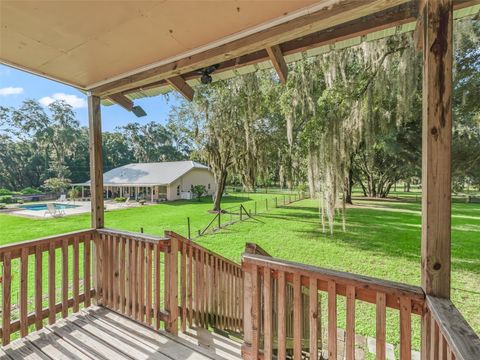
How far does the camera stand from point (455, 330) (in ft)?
3.09

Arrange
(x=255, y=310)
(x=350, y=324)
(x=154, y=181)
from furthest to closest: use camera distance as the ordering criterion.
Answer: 1. (x=154, y=181)
2. (x=255, y=310)
3. (x=350, y=324)

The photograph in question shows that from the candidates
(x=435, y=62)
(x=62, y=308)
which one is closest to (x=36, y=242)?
(x=62, y=308)

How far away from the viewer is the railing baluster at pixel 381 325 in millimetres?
1354

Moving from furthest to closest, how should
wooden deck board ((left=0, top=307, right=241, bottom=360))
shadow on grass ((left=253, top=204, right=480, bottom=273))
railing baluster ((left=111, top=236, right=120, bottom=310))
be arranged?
shadow on grass ((left=253, top=204, right=480, bottom=273)) < railing baluster ((left=111, top=236, right=120, bottom=310)) < wooden deck board ((left=0, top=307, right=241, bottom=360))

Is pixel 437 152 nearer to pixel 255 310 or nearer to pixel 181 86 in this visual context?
pixel 255 310

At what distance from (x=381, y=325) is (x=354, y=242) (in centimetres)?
649

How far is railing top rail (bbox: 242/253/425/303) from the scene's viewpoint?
4.36 ft

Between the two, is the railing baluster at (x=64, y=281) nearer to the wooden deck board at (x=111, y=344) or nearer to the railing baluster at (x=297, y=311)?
the wooden deck board at (x=111, y=344)

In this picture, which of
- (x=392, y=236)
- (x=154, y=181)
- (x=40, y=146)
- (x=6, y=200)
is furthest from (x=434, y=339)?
(x=40, y=146)

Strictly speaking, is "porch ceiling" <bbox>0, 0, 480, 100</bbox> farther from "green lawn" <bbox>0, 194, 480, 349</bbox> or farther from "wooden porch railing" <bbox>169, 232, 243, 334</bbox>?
"green lawn" <bbox>0, 194, 480, 349</bbox>

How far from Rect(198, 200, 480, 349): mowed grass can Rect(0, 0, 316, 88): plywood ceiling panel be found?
3649 mm

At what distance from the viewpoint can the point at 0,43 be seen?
1.78m

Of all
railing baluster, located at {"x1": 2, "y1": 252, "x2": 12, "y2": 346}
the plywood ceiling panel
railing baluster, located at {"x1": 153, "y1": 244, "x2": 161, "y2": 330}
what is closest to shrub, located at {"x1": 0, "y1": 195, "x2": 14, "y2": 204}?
railing baluster, located at {"x1": 2, "y1": 252, "x2": 12, "y2": 346}

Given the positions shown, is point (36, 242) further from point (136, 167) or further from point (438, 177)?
point (136, 167)
